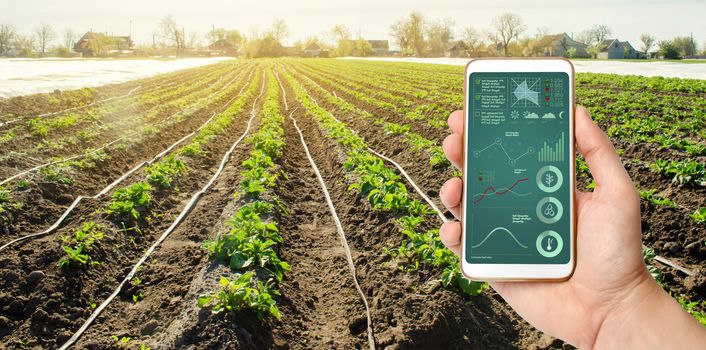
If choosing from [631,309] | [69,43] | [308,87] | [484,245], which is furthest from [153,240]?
[69,43]

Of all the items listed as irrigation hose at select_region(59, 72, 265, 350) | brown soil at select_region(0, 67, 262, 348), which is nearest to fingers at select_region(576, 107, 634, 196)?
irrigation hose at select_region(59, 72, 265, 350)

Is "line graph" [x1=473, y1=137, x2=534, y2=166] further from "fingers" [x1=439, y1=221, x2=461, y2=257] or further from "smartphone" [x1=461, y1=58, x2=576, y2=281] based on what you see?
"fingers" [x1=439, y1=221, x2=461, y2=257]

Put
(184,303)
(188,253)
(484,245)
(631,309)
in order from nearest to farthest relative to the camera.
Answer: (631,309)
(484,245)
(184,303)
(188,253)

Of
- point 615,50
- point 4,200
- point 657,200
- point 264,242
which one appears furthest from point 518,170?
point 615,50

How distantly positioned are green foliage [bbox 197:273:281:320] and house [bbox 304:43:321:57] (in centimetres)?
11398

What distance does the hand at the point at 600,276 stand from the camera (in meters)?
2.21

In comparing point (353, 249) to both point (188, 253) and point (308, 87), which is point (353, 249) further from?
point (308, 87)

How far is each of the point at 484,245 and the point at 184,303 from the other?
12.8 ft

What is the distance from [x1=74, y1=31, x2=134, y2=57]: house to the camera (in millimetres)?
91438

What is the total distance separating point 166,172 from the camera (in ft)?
32.6

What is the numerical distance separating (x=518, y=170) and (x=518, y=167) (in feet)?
0.05

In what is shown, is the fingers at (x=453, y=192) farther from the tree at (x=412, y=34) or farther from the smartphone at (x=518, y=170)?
the tree at (x=412, y=34)

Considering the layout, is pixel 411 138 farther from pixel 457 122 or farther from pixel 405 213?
pixel 457 122

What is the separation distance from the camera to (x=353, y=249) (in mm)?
7043
